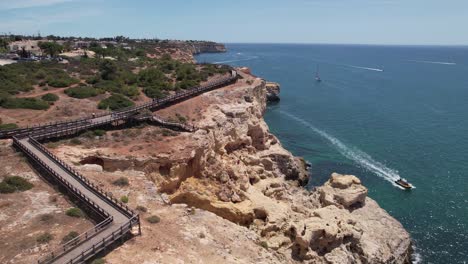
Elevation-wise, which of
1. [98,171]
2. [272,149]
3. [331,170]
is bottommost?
[331,170]

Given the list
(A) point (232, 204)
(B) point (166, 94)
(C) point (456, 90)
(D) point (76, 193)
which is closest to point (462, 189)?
(A) point (232, 204)

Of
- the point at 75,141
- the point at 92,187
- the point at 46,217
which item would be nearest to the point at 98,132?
the point at 75,141

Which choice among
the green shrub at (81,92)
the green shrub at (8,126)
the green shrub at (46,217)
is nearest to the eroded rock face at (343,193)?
the green shrub at (46,217)

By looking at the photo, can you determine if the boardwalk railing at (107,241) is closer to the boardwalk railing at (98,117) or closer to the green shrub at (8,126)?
the boardwalk railing at (98,117)

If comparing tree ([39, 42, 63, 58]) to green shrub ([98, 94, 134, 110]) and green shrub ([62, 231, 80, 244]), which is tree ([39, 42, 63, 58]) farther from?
green shrub ([62, 231, 80, 244])

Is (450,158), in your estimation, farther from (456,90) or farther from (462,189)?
(456,90)
